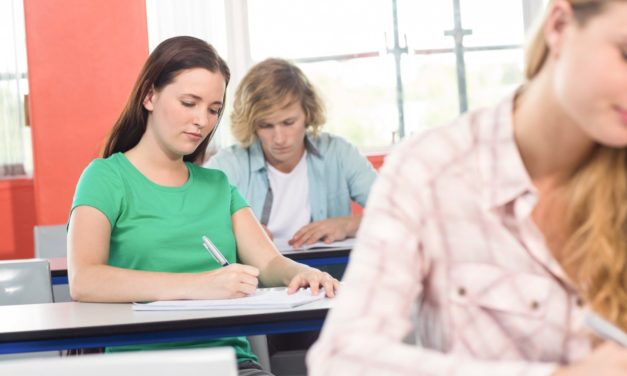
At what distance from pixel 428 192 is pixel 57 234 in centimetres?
308

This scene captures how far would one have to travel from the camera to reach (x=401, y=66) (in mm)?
6422

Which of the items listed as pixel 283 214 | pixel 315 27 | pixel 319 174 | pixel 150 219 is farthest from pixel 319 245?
pixel 315 27

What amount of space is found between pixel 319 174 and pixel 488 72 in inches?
104

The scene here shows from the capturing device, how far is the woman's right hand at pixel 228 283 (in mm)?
2201

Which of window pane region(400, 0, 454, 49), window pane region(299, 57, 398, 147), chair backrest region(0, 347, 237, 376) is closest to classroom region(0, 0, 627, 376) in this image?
chair backrest region(0, 347, 237, 376)

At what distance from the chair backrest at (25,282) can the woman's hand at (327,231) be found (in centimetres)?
110

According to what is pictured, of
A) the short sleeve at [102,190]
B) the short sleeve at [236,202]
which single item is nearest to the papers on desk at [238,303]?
the short sleeve at [102,190]

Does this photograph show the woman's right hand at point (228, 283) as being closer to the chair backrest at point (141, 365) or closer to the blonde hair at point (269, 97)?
the chair backrest at point (141, 365)

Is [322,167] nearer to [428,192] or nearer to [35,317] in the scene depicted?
[35,317]

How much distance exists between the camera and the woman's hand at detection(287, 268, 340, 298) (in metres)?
2.26

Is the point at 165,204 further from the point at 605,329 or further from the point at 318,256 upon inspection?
the point at 605,329

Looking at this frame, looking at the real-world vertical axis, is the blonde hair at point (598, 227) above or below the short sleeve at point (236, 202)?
above

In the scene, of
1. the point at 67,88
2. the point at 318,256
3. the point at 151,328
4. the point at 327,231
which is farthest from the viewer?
the point at 67,88

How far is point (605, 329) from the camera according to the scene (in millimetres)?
1071
